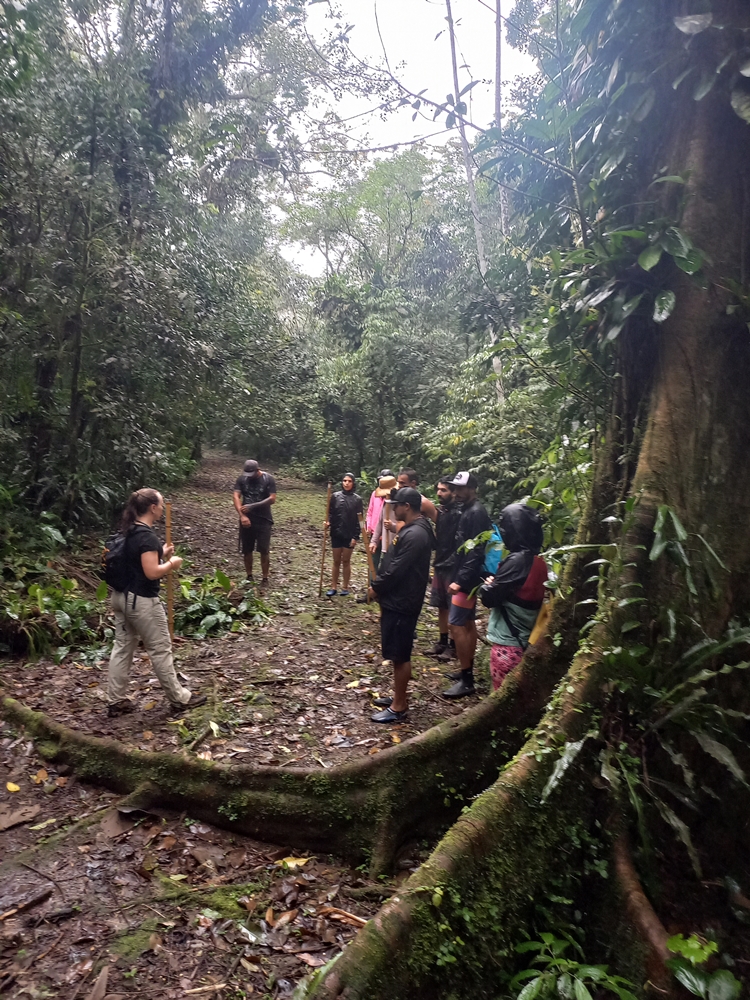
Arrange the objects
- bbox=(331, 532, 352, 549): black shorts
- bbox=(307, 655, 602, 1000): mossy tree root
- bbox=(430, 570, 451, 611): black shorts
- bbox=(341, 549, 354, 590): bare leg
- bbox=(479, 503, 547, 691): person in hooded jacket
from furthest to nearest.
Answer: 1. bbox=(341, 549, 354, 590): bare leg
2. bbox=(331, 532, 352, 549): black shorts
3. bbox=(430, 570, 451, 611): black shorts
4. bbox=(479, 503, 547, 691): person in hooded jacket
5. bbox=(307, 655, 602, 1000): mossy tree root

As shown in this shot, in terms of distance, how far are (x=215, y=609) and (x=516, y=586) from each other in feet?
16.3

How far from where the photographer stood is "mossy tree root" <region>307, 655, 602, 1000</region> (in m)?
2.59

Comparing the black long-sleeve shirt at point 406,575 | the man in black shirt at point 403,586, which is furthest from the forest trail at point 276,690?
the black long-sleeve shirt at point 406,575

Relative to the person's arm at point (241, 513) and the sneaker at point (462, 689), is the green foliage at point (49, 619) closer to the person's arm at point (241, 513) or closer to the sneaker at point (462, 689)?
the person's arm at point (241, 513)

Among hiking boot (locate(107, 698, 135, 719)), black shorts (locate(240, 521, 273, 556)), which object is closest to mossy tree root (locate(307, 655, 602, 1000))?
hiking boot (locate(107, 698, 135, 719))

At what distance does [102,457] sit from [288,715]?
8085 millimetres

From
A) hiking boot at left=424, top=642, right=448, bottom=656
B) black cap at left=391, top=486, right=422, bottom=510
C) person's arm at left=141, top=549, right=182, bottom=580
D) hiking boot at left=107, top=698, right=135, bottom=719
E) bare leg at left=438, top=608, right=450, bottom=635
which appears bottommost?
hiking boot at left=424, top=642, right=448, bottom=656

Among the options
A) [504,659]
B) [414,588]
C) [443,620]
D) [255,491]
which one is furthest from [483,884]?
[255,491]

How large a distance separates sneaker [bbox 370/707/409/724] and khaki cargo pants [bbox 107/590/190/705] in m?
1.73

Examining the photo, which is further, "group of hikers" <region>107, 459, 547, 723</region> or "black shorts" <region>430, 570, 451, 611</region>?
"black shorts" <region>430, 570, 451, 611</region>

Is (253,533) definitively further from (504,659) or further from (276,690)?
(504,659)

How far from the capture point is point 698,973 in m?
2.82

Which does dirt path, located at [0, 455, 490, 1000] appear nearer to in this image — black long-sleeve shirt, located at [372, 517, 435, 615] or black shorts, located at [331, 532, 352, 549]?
black long-sleeve shirt, located at [372, 517, 435, 615]

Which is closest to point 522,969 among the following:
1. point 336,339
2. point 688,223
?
point 688,223
